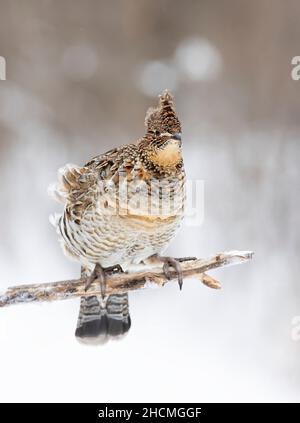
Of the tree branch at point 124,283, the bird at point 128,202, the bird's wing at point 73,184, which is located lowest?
the tree branch at point 124,283

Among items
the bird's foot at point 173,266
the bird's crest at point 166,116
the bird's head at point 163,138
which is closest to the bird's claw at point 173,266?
the bird's foot at point 173,266

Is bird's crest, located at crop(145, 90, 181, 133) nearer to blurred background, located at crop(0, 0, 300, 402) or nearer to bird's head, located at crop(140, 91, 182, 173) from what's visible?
bird's head, located at crop(140, 91, 182, 173)

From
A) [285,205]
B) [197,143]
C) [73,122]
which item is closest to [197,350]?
[285,205]

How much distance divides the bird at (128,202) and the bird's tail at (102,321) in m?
0.15

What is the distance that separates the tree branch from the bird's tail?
24cm

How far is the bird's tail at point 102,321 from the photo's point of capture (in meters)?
1.77

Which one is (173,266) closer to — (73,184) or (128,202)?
(128,202)

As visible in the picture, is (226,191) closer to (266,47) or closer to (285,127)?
(285,127)

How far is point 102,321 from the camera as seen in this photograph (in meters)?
1.77

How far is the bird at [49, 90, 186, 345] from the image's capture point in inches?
53.0

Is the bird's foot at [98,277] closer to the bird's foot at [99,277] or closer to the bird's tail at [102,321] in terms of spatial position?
the bird's foot at [99,277]

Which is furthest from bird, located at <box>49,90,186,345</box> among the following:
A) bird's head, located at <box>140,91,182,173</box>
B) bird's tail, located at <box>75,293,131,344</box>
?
bird's tail, located at <box>75,293,131,344</box>

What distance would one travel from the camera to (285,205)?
2.33 m

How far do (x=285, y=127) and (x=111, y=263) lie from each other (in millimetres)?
1097
